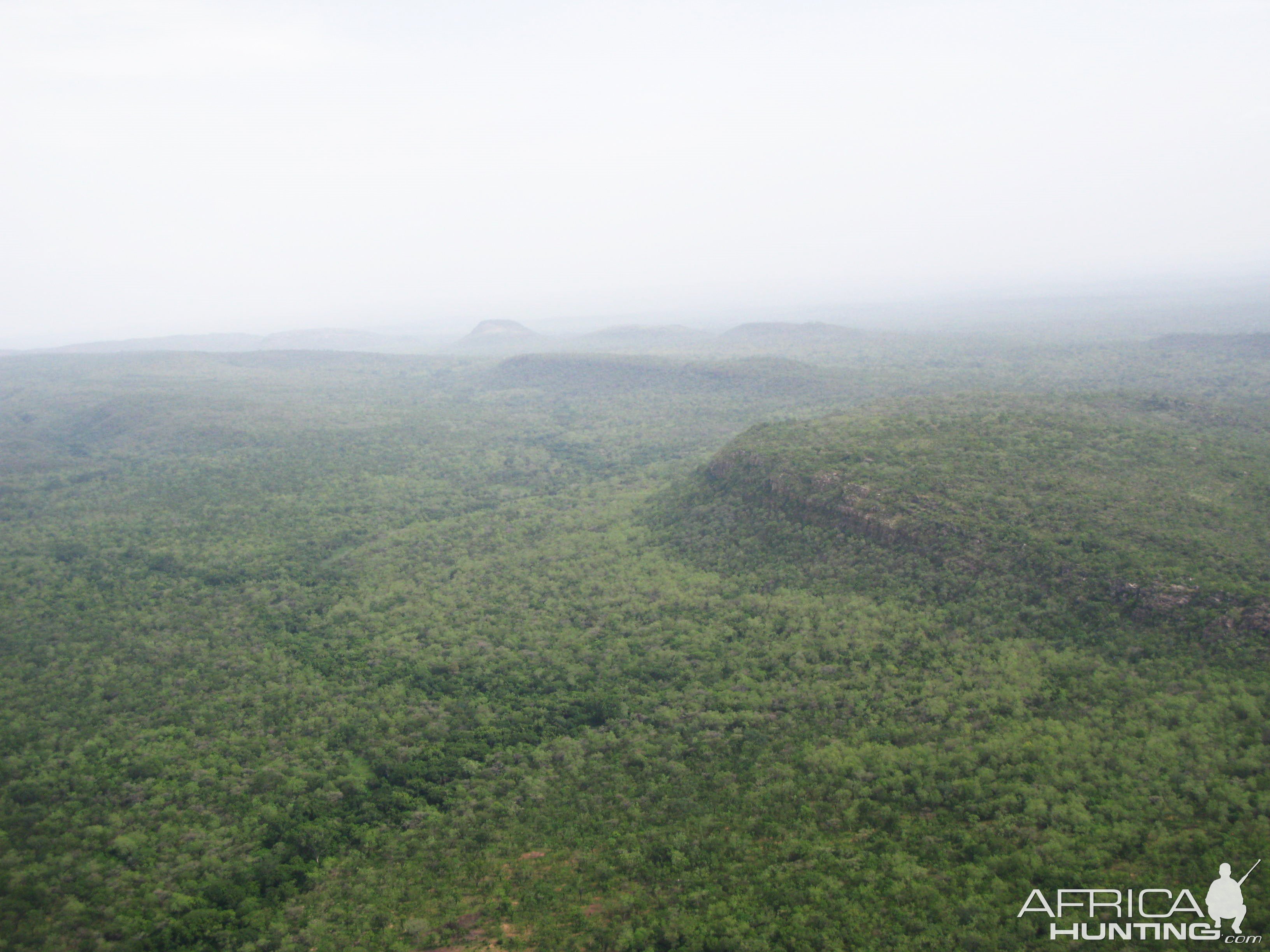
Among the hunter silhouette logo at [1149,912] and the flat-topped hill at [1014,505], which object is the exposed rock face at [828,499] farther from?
the hunter silhouette logo at [1149,912]

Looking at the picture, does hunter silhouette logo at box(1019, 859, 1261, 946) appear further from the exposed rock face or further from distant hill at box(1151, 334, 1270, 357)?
distant hill at box(1151, 334, 1270, 357)

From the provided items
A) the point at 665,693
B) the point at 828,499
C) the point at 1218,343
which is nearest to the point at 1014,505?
the point at 828,499

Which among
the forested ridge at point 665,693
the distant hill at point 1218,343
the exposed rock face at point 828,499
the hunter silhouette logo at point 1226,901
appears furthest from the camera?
the distant hill at point 1218,343

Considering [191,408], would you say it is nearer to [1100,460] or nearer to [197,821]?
[197,821]

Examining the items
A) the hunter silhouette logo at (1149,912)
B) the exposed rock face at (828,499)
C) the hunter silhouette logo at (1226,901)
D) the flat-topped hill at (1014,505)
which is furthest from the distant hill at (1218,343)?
the hunter silhouette logo at (1149,912)

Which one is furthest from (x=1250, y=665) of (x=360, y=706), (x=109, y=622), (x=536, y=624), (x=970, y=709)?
(x=109, y=622)
